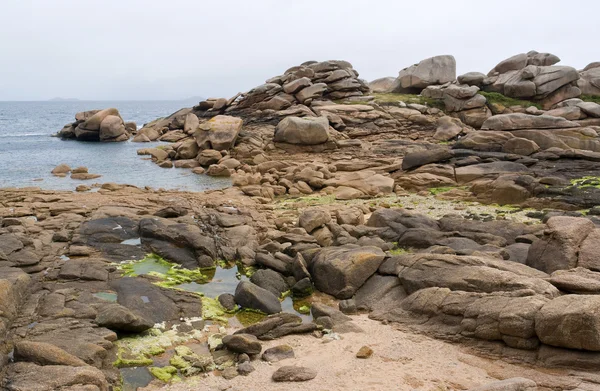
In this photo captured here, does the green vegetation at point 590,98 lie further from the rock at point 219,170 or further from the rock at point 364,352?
the rock at point 364,352

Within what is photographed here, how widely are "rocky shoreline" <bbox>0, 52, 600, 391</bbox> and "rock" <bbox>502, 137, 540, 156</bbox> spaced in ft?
0.47

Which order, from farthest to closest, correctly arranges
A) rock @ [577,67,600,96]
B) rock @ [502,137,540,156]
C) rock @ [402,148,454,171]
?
rock @ [577,67,600,96], rock @ [402,148,454,171], rock @ [502,137,540,156]

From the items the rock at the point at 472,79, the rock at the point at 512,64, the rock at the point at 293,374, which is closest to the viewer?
the rock at the point at 293,374

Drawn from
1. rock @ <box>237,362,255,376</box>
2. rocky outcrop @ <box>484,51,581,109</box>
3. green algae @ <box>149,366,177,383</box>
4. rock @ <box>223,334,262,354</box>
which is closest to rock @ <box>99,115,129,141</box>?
rocky outcrop @ <box>484,51,581,109</box>

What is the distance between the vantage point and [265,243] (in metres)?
19.8

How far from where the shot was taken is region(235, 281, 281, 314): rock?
14227mm

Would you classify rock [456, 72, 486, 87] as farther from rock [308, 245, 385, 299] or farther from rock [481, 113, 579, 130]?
rock [308, 245, 385, 299]

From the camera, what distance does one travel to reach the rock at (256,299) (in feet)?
46.7

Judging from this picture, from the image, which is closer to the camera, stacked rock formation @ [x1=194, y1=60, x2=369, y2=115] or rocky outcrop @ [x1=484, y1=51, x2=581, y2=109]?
stacked rock formation @ [x1=194, y1=60, x2=369, y2=115]

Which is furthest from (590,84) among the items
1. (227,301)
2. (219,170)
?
Answer: (227,301)

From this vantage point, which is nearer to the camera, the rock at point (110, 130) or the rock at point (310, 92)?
the rock at point (310, 92)

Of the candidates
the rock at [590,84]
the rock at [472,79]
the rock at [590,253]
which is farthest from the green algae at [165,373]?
the rock at [590,84]

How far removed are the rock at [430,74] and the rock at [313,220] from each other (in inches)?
1612

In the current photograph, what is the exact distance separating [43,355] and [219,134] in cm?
3512
